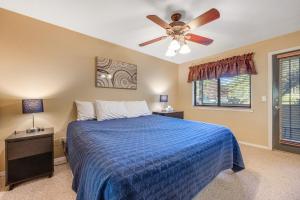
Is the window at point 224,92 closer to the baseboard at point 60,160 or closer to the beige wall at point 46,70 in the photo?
the beige wall at point 46,70

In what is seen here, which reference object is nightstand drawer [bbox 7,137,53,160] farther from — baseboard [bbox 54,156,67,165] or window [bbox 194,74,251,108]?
window [bbox 194,74,251,108]

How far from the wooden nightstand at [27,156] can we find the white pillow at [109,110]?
0.83 metres

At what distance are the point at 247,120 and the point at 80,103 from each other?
3.66m

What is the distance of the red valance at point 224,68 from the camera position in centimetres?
336

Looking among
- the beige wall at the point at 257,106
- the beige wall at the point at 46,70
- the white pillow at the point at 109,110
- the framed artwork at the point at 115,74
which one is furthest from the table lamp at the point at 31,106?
the beige wall at the point at 257,106

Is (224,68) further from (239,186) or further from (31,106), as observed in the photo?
(31,106)

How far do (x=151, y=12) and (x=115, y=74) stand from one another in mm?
1560

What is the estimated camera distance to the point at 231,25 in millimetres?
2584

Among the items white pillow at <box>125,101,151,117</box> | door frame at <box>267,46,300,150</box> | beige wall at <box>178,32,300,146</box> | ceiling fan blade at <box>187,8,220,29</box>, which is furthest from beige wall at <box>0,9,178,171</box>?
door frame at <box>267,46,300,150</box>

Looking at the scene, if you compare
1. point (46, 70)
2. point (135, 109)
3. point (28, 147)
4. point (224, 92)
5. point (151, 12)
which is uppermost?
point (151, 12)

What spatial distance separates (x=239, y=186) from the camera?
187cm

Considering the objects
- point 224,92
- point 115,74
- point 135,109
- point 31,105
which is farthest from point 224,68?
point 31,105

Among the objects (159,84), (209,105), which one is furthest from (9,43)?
(209,105)

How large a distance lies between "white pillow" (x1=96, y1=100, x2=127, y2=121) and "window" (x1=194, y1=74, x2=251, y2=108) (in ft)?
8.42
